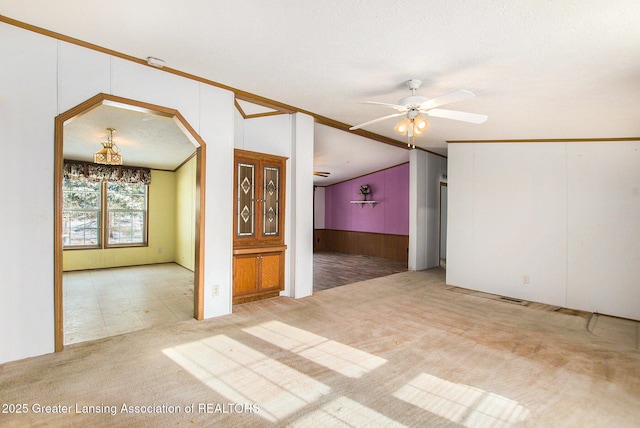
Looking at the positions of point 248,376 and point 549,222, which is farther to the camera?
point 549,222

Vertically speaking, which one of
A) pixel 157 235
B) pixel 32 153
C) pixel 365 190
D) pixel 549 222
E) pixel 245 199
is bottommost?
pixel 157 235

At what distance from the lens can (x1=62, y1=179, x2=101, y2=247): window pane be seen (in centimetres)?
650

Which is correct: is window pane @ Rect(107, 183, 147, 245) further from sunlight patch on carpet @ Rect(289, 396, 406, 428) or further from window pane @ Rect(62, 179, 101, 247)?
sunlight patch on carpet @ Rect(289, 396, 406, 428)

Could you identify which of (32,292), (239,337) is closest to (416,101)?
(239,337)

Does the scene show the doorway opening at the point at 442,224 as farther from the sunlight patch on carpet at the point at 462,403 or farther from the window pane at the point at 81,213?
the window pane at the point at 81,213

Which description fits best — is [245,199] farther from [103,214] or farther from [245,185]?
[103,214]

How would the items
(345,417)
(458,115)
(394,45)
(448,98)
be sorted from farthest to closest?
1. (458,115)
2. (448,98)
3. (394,45)
4. (345,417)

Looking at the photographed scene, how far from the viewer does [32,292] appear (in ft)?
8.48

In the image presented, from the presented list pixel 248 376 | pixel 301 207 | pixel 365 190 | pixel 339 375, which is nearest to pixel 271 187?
pixel 301 207

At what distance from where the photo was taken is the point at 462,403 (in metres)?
2.09

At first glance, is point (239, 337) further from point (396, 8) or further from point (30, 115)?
point (396, 8)

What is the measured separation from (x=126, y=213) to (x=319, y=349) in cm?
635

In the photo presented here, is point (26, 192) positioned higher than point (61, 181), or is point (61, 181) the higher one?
point (61, 181)

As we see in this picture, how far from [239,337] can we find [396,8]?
123 inches
